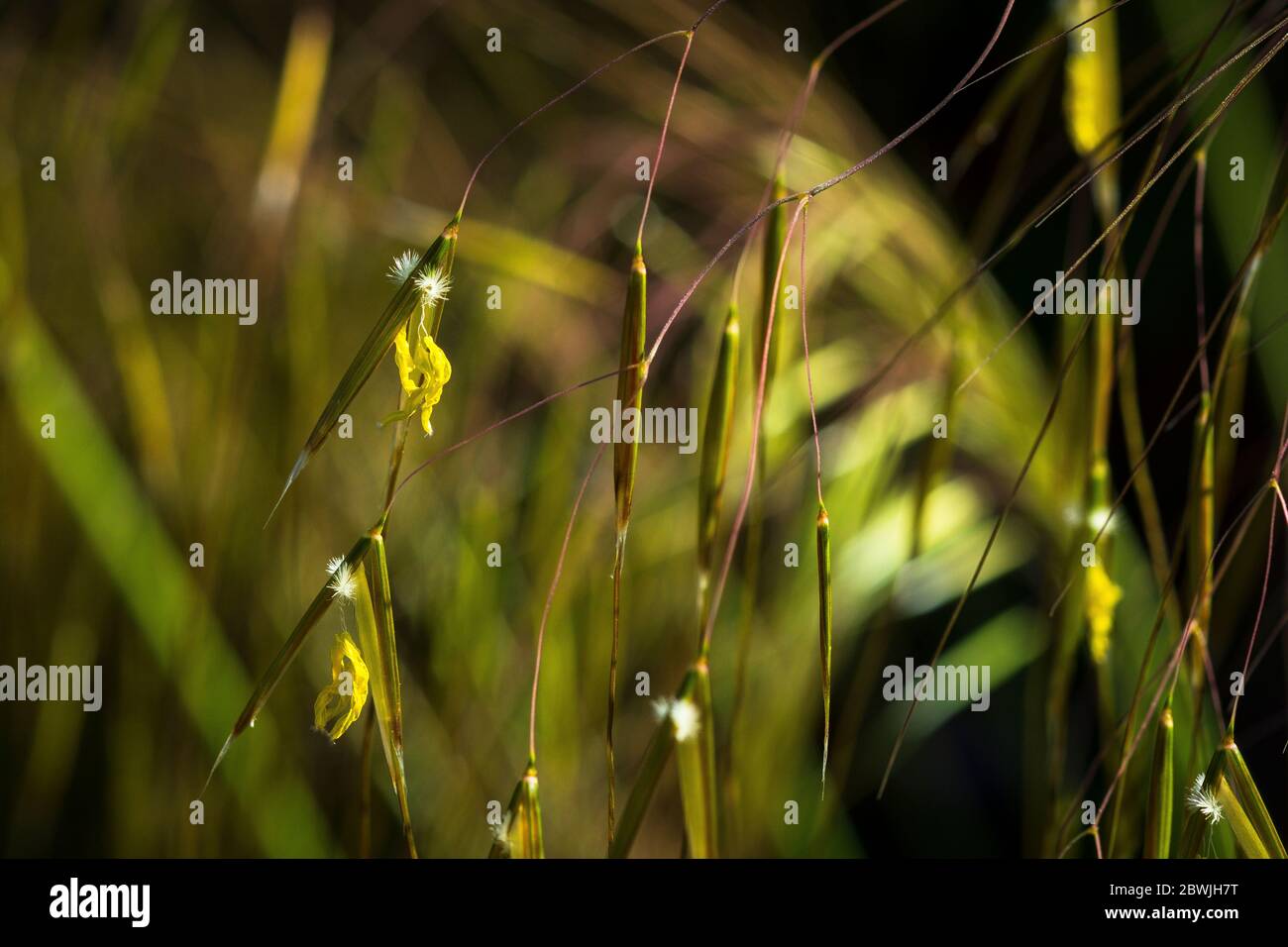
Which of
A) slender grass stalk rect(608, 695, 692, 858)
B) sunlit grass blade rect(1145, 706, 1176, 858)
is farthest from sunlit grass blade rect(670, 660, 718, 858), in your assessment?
sunlit grass blade rect(1145, 706, 1176, 858)

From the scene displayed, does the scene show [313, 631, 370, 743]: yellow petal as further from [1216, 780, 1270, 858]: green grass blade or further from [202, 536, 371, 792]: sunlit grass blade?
[1216, 780, 1270, 858]: green grass blade

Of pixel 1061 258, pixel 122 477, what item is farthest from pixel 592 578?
pixel 1061 258

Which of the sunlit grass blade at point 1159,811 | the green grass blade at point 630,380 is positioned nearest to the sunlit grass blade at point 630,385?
the green grass blade at point 630,380

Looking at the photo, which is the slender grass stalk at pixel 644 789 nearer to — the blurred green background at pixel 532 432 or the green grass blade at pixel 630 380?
the green grass blade at pixel 630 380

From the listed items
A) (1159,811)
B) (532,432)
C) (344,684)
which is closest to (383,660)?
(344,684)

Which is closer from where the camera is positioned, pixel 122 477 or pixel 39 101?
pixel 122 477

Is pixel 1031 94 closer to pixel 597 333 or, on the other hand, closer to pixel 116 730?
pixel 597 333
